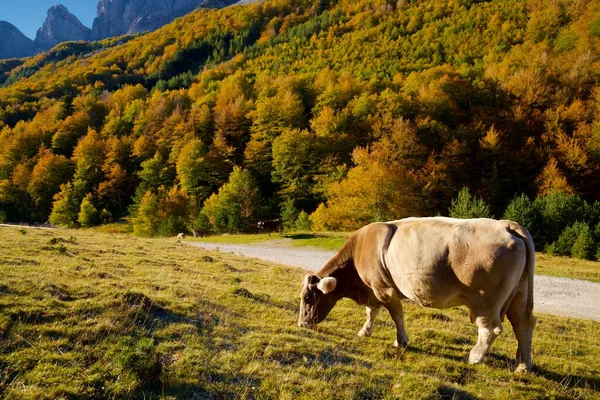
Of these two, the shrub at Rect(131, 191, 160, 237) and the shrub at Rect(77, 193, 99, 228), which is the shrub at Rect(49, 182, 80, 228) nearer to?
the shrub at Rect(77, 193, 99, 228)

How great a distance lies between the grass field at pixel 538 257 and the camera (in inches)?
814

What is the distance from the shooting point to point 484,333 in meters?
6.23

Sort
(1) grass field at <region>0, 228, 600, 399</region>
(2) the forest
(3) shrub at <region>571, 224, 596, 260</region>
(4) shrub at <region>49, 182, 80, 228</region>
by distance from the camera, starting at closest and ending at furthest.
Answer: (1) grass field at <region>0, 228, 600, 399</region> → (3) shrub at <region>571, 224, 596, 260</region> → (2) the forest → (4) shrub at <region>49, 182, 80, 228</region>

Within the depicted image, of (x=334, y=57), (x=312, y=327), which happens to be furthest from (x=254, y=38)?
(x=312, y=327)

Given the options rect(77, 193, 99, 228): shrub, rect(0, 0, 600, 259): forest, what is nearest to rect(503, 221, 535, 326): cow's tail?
rect(0, 0, 600, 259): forest

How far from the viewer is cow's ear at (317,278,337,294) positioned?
7383 millimetres

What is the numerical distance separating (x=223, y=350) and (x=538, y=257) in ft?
92.1

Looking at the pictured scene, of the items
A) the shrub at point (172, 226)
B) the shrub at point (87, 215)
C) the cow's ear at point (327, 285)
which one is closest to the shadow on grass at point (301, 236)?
the shrub at point (172, 226)

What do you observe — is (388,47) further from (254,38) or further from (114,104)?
(114,104)

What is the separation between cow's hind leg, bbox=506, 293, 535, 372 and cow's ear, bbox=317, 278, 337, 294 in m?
3.28

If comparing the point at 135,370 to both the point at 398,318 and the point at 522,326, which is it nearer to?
the point at 398,318

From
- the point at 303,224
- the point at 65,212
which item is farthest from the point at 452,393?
the point at 65,212

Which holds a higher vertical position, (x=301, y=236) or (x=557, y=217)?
(x=557, y=217)

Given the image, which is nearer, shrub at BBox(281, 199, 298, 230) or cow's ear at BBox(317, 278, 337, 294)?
cow's ear at BBox(317, 278, 337, 294)
